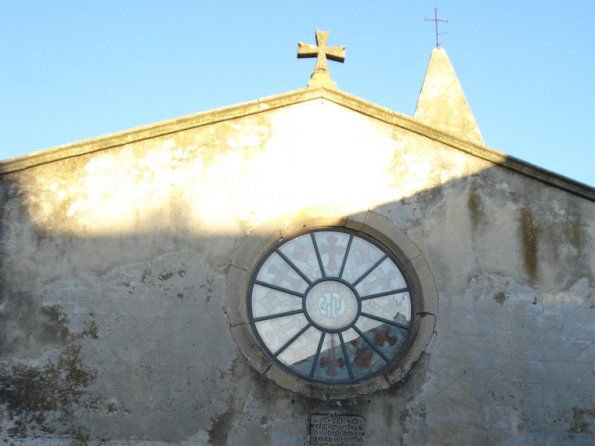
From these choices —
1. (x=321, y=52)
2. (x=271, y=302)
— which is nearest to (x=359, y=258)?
(x=271, y=302)

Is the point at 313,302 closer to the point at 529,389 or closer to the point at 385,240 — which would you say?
the point at 385,240

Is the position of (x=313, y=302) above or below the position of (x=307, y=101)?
below

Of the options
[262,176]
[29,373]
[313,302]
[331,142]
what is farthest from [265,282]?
[29,373]

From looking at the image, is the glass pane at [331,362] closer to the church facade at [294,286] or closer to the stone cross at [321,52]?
the church facade at [294,286]

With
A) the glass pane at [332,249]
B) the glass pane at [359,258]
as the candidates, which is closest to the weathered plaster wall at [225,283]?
the glass pane at [332,249]

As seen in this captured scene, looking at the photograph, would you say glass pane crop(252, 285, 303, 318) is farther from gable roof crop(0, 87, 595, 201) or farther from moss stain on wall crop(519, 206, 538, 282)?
moss stain on wall crop(519, 206, 538, 282)

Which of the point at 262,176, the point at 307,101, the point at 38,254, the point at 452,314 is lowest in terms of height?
the point at 452,314

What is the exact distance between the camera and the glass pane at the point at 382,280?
379 inches

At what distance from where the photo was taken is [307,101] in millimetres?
10234

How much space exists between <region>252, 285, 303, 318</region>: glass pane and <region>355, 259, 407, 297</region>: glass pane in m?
0.72

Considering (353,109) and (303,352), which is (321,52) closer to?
(353,109)

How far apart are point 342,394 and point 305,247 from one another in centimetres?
172

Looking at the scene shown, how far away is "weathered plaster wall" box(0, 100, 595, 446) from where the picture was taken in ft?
28.5

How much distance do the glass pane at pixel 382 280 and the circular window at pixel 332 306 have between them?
0.01m
